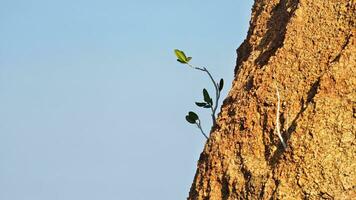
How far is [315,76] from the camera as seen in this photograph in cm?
371

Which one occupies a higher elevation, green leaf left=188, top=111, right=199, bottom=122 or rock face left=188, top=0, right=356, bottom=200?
green leaf left=188, top=111, right=199, bottom=122

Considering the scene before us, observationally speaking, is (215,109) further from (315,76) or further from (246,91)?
(315,76)

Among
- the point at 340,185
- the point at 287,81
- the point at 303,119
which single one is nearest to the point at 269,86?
the point at 287,81

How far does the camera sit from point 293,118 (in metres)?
3.64

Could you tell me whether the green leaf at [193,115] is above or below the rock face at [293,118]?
above

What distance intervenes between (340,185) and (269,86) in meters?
0.65

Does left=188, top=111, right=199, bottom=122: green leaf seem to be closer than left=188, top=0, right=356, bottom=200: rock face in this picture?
No

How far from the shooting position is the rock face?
136 inches

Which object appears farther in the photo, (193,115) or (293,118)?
(193,115)

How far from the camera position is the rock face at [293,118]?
345 centimetres

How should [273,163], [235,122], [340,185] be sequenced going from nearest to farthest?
[340,185], [273,163], [235,122]

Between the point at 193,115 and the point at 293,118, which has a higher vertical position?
the point at 193,115

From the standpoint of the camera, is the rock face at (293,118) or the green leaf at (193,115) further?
the green leaf at (193,115)

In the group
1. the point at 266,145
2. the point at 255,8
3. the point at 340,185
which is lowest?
the point at 340,185
